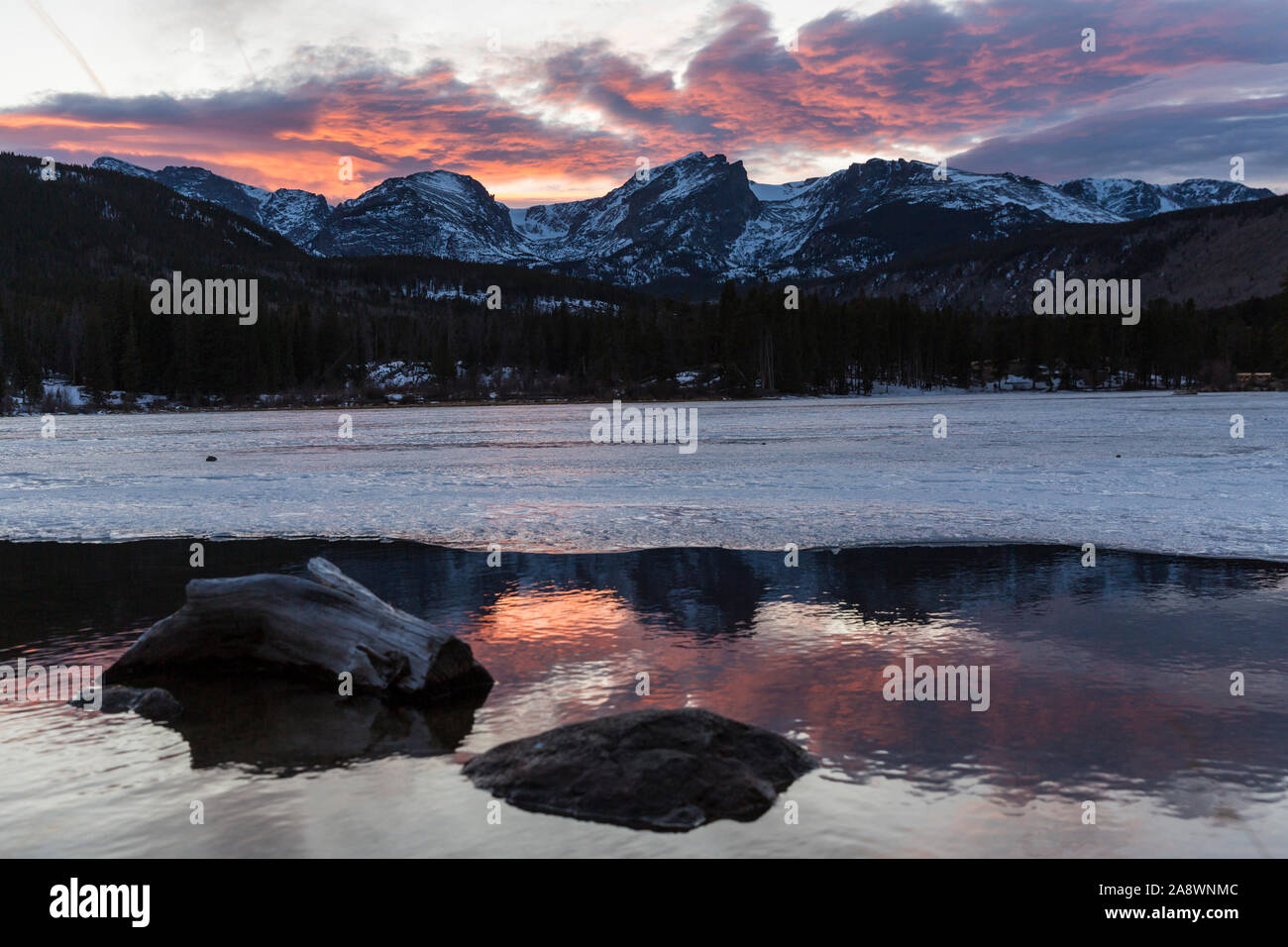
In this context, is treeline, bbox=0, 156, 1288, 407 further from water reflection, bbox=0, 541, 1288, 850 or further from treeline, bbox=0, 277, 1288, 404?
water reflection, bbox=0, 541, 1288, 850

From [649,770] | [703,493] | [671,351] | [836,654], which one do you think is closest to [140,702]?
[649,770]

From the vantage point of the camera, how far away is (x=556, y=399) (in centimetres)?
15088

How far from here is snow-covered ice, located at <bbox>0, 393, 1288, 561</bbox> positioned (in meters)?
17.8

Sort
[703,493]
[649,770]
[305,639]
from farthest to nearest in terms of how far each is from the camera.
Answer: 1. [703,493]
2. [305,639]
3. [649,770]

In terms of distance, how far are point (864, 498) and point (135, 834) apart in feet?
60.1

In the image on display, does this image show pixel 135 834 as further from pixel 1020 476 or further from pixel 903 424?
pixel 903 424

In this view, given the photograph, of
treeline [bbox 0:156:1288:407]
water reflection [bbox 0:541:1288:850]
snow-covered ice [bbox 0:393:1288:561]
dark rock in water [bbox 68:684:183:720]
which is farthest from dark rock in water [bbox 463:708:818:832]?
treeline [bbox 0:156:1288:407]

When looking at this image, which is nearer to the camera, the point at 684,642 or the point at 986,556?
the point at 684,642

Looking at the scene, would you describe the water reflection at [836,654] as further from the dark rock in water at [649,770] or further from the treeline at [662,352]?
the treeline at [662,352]

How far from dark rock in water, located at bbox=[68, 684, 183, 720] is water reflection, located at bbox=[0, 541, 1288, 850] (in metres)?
0.30

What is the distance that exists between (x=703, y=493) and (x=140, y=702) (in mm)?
16734

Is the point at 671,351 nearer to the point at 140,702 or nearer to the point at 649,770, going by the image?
the point at 140,702

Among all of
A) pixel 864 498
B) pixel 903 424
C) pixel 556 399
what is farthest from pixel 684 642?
pixel 556 399

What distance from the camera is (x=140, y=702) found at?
336 inches
